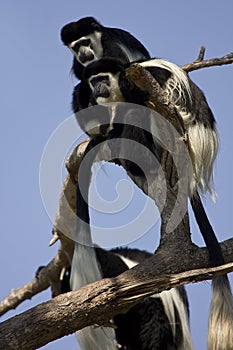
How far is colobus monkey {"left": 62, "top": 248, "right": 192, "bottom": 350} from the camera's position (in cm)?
533

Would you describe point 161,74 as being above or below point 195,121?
above

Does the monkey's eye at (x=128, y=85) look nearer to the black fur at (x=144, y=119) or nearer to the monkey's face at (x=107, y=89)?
the black fur at (x=144, y=119)

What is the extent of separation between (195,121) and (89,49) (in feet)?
5.49

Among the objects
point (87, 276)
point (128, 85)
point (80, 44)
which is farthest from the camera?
point (80, 44)

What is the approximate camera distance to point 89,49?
5566mm

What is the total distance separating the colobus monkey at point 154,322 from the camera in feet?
17.5

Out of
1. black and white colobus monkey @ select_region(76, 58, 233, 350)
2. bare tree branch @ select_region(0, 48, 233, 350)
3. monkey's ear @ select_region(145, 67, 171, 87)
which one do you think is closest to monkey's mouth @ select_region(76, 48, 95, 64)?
black and white colobus monkey @ select_region(76, 58, 233, 350)

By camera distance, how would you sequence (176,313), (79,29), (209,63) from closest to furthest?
(209,63), (176,313), (79,29)

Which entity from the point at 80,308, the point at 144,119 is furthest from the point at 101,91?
the point at 80,308

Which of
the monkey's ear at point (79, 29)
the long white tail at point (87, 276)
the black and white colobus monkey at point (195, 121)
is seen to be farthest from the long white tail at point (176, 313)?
the monkey's ear at point (79, 29)

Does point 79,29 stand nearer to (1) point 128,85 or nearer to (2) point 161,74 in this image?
(1) point 128,85

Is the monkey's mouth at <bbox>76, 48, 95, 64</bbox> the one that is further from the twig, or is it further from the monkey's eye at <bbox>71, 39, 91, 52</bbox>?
the twig

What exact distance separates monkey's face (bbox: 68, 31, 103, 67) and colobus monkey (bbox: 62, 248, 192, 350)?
1457mm

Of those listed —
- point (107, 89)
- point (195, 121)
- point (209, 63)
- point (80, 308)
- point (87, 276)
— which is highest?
point (107, 89)
